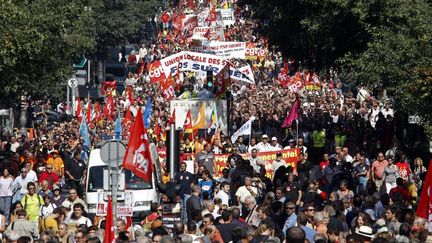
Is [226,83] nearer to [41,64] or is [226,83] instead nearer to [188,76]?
[41,64]

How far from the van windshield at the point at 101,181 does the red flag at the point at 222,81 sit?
1334 centimetres

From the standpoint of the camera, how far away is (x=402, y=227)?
20.5m

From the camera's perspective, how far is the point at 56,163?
3528cm

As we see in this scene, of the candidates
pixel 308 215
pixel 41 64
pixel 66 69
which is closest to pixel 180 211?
pixel 308 215

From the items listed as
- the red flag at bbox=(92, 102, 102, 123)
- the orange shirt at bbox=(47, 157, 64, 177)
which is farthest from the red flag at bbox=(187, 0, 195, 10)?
the orange shirt at bbox=(47, 157, 64, 177)

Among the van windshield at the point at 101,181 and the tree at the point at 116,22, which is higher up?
the tree at the point at 116,22

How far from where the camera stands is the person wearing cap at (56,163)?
3484 centimetres

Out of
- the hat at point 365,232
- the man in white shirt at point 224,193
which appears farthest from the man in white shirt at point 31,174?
the hat at point 365,232

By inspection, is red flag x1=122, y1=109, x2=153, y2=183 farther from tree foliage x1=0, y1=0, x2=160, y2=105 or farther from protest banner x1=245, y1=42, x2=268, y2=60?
protest banner x1=245, y1=42, x2=268, y2=60

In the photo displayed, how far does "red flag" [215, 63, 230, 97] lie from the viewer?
43.6 metres

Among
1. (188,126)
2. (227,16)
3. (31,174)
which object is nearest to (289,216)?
(31,174)

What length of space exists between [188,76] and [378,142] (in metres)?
35.6

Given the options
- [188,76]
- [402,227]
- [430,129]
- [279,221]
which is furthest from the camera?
[188,76]

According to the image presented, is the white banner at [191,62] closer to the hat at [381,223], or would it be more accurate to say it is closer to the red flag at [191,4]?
the hat at [381,223]
